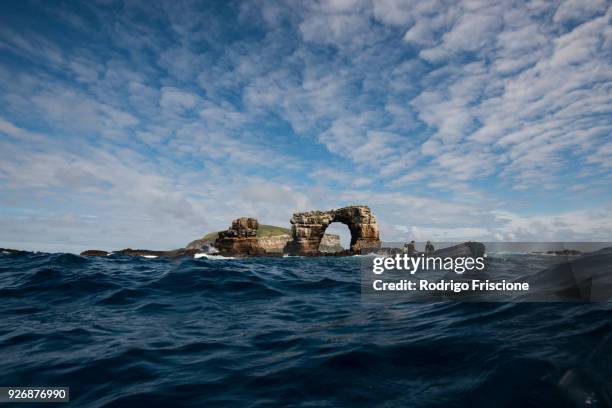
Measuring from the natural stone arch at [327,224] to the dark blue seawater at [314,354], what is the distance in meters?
62.0

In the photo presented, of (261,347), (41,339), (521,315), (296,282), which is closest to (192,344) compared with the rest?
A: (261,347)

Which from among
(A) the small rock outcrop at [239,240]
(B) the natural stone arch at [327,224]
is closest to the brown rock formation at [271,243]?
(B) the natural stone arch at [327,224]

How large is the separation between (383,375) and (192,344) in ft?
10.7

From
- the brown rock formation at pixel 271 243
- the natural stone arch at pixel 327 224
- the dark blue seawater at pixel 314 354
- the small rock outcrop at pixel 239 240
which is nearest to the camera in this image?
the dark blue seawater at pixel 314 354

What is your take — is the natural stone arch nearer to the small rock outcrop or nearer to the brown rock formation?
the small rock outcrop

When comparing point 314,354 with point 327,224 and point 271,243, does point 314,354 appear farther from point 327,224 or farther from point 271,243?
point 271,243

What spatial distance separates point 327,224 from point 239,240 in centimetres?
2190

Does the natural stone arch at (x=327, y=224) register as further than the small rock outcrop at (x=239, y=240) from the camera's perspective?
Yes

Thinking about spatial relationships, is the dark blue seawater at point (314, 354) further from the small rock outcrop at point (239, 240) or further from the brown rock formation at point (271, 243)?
the brown rock formation at point (271, 243)

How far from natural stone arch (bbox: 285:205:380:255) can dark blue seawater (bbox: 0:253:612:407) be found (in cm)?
6203

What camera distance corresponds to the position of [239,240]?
200 feet

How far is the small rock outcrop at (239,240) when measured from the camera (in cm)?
6072

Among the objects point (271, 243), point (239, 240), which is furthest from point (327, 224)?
point (271, 243)

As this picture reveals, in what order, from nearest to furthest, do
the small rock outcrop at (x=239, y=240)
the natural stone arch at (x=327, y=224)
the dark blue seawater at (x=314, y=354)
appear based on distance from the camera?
the dark blue seawater at (x=314, y=354)
the small rock outcrop at (x=239, y=240)
the natural stone arch at (x=327, y=224)
